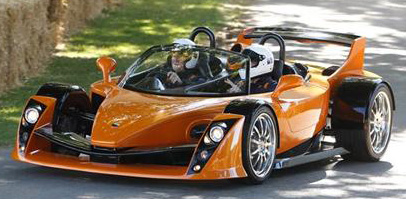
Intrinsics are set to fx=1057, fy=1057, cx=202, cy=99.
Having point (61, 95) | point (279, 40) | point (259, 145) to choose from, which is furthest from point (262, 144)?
point (61, 95)

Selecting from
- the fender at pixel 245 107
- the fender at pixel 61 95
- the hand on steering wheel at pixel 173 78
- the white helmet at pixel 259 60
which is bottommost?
the fender at pixel 61 95

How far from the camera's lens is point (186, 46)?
35.3 ft

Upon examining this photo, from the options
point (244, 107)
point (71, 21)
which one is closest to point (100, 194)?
point (244, 107)

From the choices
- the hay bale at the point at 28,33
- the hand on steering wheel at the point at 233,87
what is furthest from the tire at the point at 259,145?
the hay bale at the point at 28,33

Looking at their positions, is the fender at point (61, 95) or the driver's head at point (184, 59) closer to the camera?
the fender at point (61, 95)

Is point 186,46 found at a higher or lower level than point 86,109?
higher

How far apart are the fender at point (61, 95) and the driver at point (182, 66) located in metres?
0.92

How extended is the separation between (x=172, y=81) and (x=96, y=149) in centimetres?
125

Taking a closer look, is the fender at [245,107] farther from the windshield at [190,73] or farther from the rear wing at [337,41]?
Answer: the rear wing at [337,41]

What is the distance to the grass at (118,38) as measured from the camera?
14.4m

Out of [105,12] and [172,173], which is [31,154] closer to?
[172,173]

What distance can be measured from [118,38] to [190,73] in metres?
10.0

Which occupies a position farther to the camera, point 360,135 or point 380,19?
point 380,19

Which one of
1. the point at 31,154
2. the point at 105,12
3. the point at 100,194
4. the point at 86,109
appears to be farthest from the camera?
the point at 105,12
